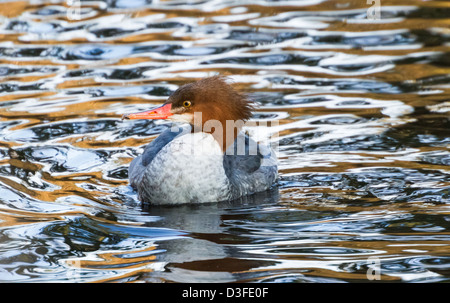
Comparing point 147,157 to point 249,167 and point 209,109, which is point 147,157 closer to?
point 209,109

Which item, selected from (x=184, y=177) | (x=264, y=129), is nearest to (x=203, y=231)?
(x=184, y=177)

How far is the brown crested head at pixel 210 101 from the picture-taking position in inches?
272

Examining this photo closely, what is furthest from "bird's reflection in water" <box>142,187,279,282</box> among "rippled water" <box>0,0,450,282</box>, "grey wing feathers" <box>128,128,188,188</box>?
"grey wing feathers" <box>128,128,188,188</box>

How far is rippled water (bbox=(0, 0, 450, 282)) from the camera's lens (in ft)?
17.9

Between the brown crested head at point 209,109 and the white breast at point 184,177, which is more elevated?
the brown crested head at point 209,109

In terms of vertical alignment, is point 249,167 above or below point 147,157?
below

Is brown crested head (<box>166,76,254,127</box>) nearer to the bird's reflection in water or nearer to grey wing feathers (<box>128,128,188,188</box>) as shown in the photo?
grey wing feathers (<box>128,128,188,188</box>)

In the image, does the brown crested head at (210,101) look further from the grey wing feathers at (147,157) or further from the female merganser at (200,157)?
the grey wing feathers at (147,157)

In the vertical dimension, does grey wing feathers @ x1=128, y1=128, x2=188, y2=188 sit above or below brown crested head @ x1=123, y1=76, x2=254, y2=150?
below

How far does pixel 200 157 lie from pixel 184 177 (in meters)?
0.23

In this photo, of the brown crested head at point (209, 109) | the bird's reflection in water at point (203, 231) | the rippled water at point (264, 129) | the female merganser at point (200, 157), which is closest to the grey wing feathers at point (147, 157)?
the female merganser at point (200, 157)

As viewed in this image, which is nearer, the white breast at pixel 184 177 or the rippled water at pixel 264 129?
the rippled water at pixel 264 129

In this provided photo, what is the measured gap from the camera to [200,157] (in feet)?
22.6
